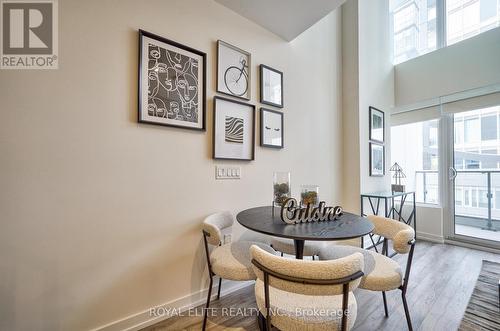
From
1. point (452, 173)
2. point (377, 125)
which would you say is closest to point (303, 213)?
point (377, 125)

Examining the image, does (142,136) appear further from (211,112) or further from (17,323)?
(17,323)

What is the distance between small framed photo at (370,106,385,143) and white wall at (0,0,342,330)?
248cm

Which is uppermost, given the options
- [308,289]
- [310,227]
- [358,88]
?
[358,88]

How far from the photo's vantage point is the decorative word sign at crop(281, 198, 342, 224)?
4.74 ft

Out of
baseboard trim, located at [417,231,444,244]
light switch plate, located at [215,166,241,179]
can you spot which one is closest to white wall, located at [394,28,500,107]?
baseboard trim, located at [417,231,444,244]

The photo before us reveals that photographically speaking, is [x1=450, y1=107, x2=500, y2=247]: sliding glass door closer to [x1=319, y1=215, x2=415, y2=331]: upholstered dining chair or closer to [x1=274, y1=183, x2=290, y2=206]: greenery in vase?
[x1=319, y1=215, x2=415, y2=331]: upholstered dining chair

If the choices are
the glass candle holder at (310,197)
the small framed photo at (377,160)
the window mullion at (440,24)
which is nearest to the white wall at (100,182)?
the glass candle holder at (310,197)

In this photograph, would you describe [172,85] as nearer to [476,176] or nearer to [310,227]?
[310,227]

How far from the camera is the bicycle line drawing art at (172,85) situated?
160 cm

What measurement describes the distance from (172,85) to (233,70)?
2.12 feet

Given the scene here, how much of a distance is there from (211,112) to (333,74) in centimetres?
222

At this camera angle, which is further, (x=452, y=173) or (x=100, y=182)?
(x=452, y=173)

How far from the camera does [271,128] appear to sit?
7.77 feet

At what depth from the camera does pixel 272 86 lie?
2.38m
